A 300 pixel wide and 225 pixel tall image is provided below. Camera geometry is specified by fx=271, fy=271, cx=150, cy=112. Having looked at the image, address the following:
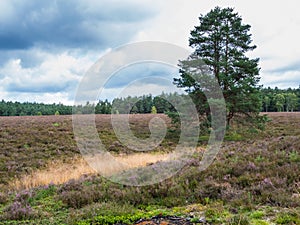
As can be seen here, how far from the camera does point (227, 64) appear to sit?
2178 centimetres

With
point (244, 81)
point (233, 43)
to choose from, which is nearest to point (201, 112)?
point (244, 81)

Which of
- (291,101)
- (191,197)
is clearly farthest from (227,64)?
(291,101)

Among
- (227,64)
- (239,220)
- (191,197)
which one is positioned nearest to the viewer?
(239,220)

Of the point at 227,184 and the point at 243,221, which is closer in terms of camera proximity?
the point at 243,221

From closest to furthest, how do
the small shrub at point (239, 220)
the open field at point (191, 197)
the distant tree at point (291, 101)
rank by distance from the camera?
the small shrub at point (239, 220)
the open field at point (191, 197)
the distant tree at point (291, 101)

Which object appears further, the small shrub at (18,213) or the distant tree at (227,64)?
the distant tree at (227,64)

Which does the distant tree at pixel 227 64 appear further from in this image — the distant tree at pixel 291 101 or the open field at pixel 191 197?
the distant tree at pixel 291 101

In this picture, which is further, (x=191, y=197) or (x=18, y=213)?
(x=191, y=197)

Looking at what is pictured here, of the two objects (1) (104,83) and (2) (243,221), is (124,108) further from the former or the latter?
(2) (243,221)

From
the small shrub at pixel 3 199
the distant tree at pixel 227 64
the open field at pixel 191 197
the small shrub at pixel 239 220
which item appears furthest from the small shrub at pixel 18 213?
the distant tree at pixel 227 64

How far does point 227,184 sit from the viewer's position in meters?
7.04

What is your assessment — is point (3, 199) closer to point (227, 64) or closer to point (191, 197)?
point (191, 197)

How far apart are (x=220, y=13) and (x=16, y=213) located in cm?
2189

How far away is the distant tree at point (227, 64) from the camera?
2145 cm
